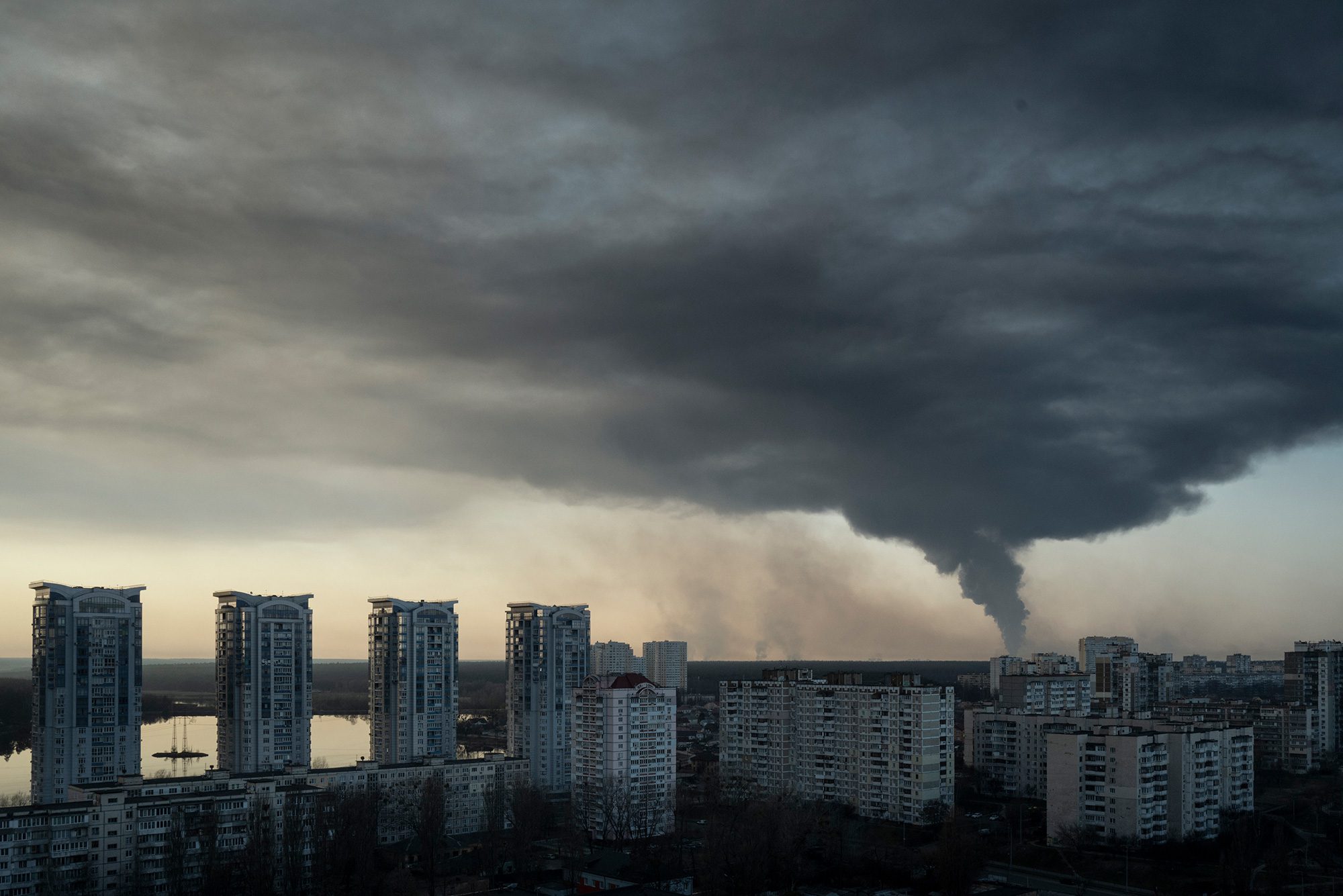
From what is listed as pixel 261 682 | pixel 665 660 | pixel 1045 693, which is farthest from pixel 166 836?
pixel 665 660

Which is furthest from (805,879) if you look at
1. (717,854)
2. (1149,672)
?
(1149,672)

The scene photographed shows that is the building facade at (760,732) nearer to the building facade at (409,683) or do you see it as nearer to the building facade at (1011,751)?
the building facade at (1011,751)

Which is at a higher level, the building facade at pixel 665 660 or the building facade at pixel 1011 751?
the building facade at pixel 1011 751

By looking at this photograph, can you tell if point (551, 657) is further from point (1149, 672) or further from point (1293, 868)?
point (1149, 672)

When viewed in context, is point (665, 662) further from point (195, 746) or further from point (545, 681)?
point (545, 681)

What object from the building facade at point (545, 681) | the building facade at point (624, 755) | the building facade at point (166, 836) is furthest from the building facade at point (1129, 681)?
the building facade at point (166, 836)

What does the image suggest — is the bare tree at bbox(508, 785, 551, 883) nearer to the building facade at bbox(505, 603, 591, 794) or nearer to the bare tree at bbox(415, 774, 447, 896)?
the bare tree at bbox(415, 774, 447, 896)

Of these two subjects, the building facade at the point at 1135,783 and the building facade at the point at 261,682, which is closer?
the building facade at the point at 1135,783
